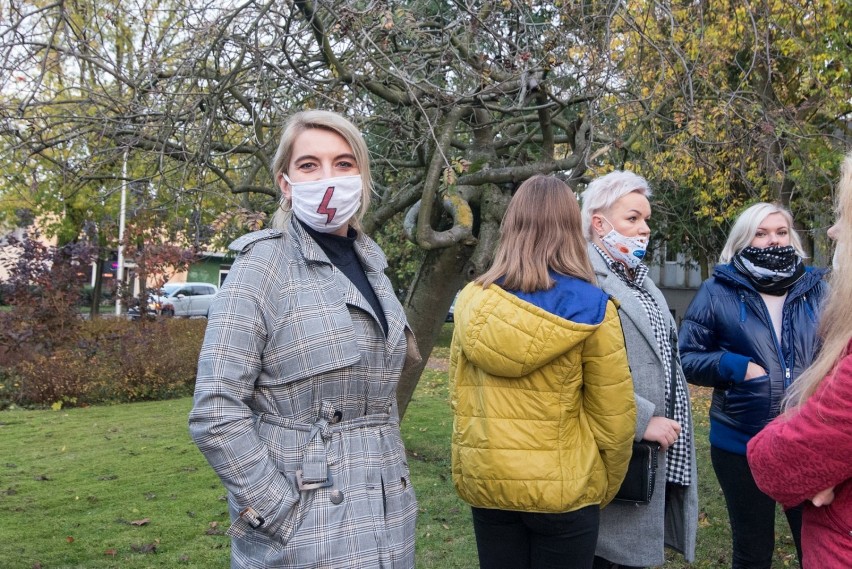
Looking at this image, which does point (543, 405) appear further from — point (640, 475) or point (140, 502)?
point (140, 502)

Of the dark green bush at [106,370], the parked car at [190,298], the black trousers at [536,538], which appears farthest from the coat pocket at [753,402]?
the parked car at [190,298]

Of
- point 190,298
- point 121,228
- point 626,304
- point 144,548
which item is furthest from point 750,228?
point 190,298

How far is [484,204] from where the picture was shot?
554 cm

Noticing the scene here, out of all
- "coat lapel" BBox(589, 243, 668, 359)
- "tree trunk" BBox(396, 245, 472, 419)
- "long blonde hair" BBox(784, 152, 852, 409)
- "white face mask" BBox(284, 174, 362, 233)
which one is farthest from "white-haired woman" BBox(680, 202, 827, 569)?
"tree trunk" BBox(396, 245, 472, 419)

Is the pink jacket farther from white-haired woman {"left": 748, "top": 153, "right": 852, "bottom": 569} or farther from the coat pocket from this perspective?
the coat pocket

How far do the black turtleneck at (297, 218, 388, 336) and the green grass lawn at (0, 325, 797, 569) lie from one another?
2781 millimetres

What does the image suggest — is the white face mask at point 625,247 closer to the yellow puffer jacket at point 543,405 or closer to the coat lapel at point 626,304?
the coat lapel at point 626,304

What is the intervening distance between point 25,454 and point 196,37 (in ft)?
17.6

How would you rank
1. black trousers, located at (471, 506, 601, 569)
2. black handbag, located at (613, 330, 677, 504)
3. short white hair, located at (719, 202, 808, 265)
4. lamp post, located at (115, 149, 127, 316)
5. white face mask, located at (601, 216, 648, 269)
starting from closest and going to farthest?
black trousers, located at (471, 506, 601, 569) < black handbag, located at (613, 330, 677, 504) < white face mask, located at (601, 216, 648, 269) < short white hair, located at (719, 202, 808, 265) < lamp post, located at (115, 149, 127, 316)

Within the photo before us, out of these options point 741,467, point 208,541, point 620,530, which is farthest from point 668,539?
point 208,541

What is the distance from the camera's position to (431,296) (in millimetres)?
5578

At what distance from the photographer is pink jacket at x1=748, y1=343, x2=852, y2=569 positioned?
1660 millimetres

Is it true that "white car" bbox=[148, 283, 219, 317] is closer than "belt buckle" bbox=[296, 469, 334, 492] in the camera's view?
No

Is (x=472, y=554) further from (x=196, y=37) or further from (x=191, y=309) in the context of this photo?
(x=191, y=309)
